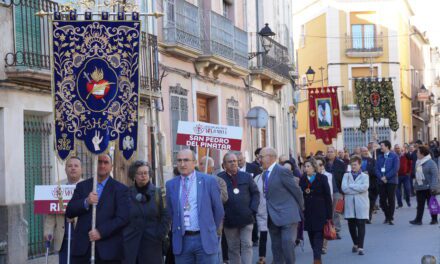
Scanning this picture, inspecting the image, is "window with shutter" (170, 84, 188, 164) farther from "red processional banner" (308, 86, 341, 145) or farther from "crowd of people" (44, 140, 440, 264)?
"red processional banner" (308, 86, 341, 145)

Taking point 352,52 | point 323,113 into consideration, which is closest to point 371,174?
point 323,113

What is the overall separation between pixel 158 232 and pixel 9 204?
14.2 ft

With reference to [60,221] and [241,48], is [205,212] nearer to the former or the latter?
[60,221]

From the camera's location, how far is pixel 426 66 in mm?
73625

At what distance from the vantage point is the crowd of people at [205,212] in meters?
8.59

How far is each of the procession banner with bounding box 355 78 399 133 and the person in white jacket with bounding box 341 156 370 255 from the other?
13.9m

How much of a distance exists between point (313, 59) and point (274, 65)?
2383 cm

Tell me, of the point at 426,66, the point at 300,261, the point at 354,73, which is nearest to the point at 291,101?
the point at 354,73

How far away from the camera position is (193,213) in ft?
30.2

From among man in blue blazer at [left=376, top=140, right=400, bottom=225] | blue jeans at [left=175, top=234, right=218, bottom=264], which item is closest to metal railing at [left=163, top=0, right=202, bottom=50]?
man in blue blazer at [left=376, top=140, right=400, bottom=225]

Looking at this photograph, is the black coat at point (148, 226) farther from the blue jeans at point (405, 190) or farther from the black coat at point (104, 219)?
the blue jeans at point (405, 190)

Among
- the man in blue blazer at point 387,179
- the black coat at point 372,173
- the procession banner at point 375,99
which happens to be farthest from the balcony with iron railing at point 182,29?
the procession banner at point 375,99

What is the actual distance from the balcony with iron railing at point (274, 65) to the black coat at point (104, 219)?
59.4 ft

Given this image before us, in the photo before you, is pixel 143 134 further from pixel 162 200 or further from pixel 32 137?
pixel 162 200
